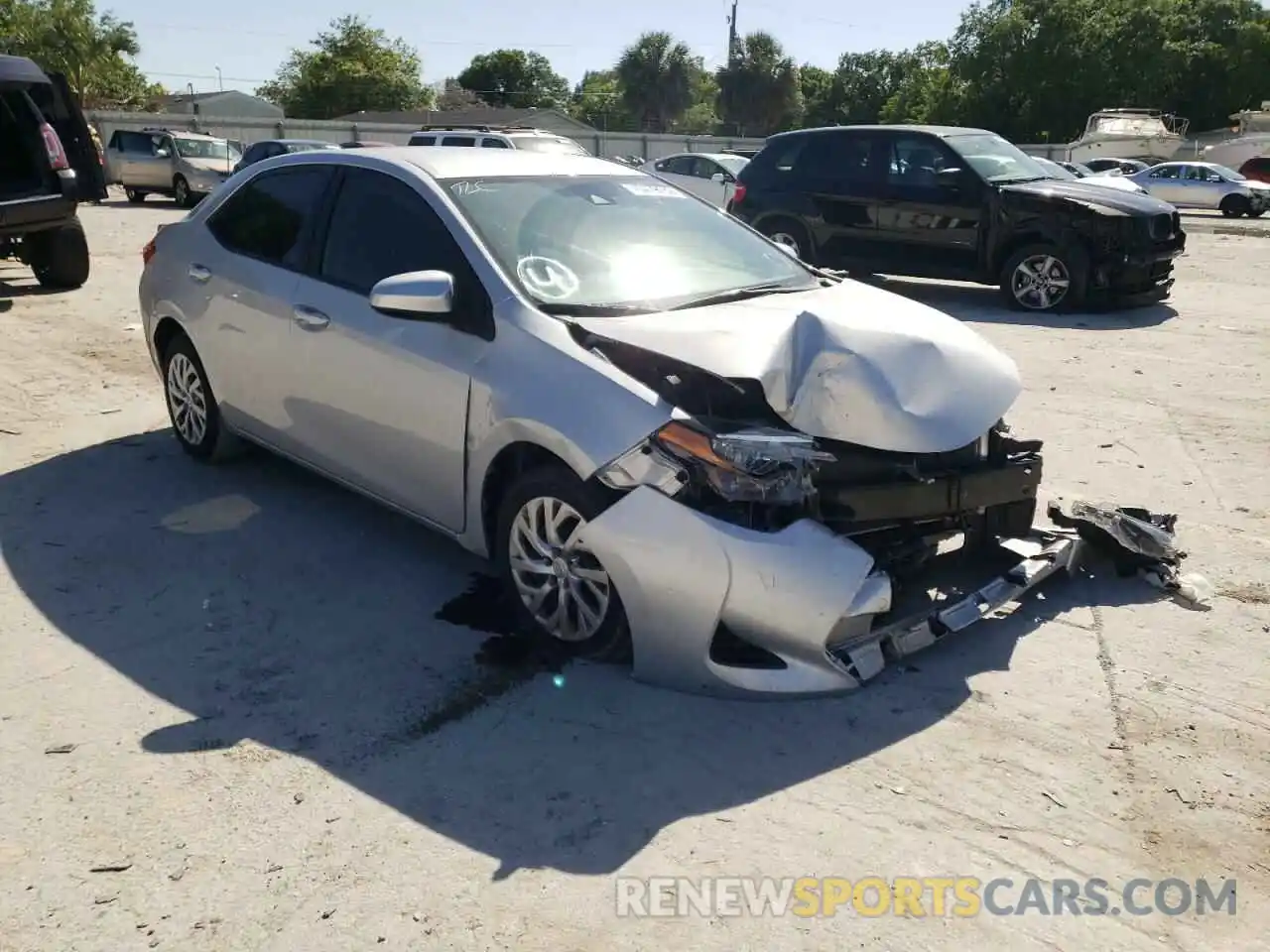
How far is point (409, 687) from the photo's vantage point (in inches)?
151

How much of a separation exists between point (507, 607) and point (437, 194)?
1.69 metres

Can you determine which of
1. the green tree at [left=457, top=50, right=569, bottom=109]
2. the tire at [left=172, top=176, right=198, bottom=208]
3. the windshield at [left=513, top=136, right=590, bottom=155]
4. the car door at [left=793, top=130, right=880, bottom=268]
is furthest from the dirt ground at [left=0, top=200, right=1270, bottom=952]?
the green tree at [left=457, top=50, right=569, bottom=109]

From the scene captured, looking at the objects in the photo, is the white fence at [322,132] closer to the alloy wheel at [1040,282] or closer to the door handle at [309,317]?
the alloy wheel at [1040,282]

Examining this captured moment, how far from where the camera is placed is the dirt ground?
8.92 ft

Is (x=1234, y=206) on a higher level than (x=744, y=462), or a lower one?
higher

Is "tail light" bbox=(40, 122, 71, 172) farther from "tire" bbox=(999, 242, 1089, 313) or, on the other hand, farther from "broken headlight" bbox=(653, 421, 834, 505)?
"broken headlight" bbox=(653, 421, 834, 505)

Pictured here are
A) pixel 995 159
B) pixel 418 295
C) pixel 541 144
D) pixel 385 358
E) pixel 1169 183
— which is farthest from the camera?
pixel 1169 183

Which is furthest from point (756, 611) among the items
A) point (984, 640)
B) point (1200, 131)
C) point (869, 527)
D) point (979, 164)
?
point (1200, 131)

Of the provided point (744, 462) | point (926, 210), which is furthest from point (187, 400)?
point (926, 210)

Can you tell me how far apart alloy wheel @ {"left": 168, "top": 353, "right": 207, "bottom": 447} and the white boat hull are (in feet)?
121

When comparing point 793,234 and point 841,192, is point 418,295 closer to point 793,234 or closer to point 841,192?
point 841,192

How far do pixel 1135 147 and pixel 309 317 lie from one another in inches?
1522

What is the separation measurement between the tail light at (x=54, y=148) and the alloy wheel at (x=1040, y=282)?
31.0 feet

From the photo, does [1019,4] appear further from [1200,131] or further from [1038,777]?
[1038,777]
